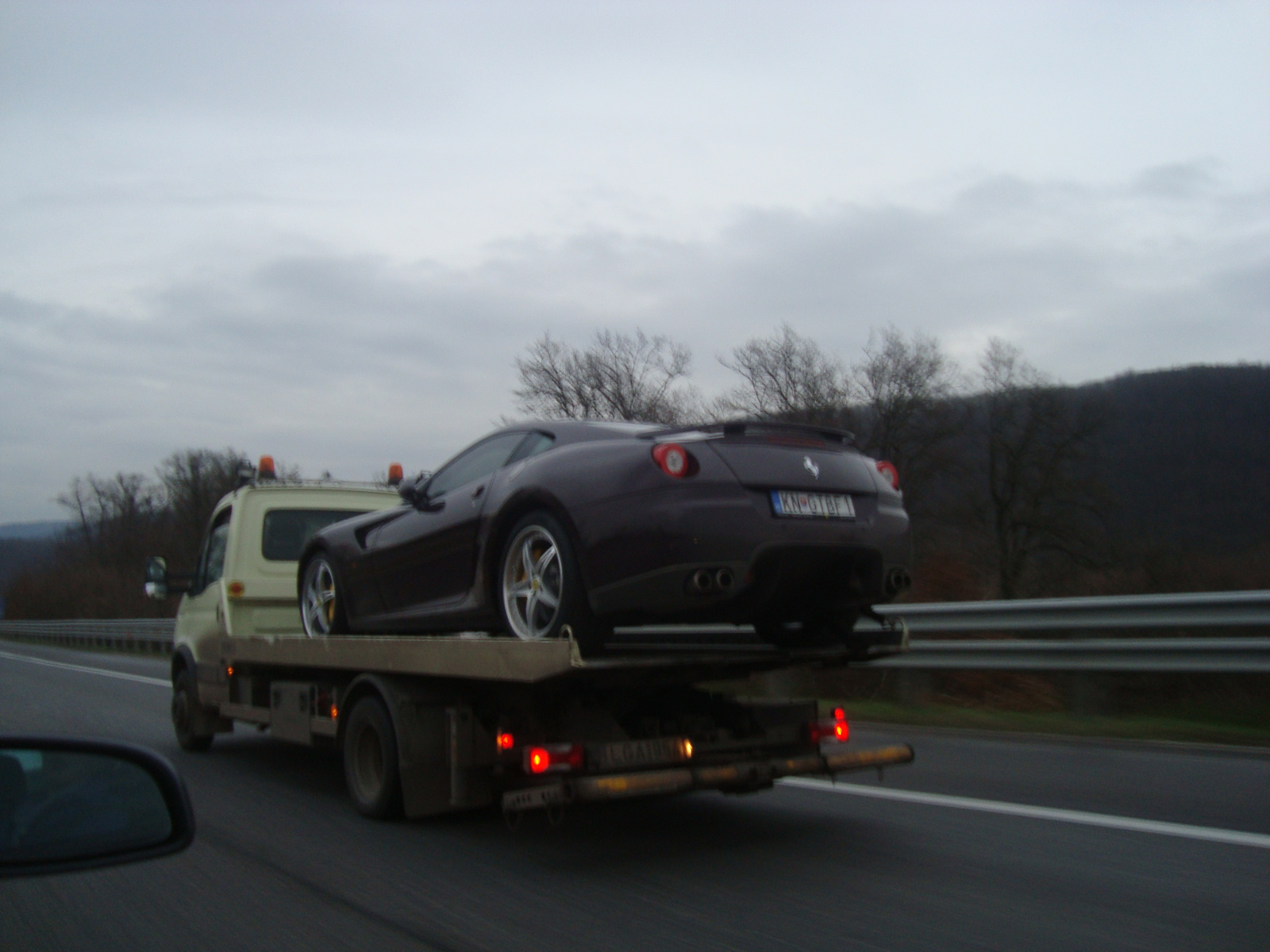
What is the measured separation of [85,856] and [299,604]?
633 cm

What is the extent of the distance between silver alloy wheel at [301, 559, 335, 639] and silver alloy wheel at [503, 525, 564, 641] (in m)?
2.31

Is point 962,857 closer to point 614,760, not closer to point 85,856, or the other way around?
point 614,760

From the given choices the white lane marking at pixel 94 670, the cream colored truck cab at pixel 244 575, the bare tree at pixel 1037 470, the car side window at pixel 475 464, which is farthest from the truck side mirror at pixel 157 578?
the bare tree at pixel 1037 470

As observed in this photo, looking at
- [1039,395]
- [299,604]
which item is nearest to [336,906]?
[299,604]

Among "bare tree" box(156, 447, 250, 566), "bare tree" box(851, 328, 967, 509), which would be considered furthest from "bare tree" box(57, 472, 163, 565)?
"bare tree" box(851, 328, 967, 509)

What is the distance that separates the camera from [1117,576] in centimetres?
2475

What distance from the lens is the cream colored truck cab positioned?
9.12 meters

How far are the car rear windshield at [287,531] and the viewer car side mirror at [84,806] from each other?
6.84 metres

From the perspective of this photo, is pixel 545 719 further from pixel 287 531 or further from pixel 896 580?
pixel 287 531

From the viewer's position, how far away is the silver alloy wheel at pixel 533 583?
572cm

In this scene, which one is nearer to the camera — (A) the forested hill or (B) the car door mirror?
(B) the car door mirror

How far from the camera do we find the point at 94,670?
23125 mm

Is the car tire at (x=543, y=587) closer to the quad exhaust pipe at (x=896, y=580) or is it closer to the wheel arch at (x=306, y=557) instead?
the quad exhaust pipe at (x=896, y=580)

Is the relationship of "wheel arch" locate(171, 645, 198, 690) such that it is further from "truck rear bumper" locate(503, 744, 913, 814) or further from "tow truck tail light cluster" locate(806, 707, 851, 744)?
"tow truck tail light cluster" locate(806, 707, 851, 744)
